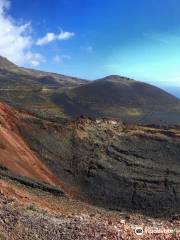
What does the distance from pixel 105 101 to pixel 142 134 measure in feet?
251

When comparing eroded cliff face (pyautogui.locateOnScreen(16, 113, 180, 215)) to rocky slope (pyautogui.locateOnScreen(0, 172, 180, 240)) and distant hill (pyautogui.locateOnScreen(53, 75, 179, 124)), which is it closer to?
rocky slope (pyautogui.locateOnScreen(0, 172, 180, 240))

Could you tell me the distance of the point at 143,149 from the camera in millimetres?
48156

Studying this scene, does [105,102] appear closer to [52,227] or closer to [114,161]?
[114,161]

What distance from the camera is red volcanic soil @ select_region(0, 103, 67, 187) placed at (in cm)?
3625

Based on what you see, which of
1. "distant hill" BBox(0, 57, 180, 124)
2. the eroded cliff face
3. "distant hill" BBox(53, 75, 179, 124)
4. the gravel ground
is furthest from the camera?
"distant hill" BBox(53, 75, 179, 124)

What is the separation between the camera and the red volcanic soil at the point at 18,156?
119ft

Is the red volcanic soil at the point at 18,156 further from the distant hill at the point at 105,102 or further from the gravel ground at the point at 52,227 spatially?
the distant hill at the point at 105,102

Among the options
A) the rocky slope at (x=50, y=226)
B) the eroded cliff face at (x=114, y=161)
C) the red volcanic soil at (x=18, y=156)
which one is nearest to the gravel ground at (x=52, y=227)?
the rocky slope at (x=50, y=226)

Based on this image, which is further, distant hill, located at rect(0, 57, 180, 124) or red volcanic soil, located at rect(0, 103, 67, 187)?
distant hill, located at rect(0, 57, 180, 124)

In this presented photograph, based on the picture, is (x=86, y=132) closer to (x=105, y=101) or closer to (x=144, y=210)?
(x=144, y=210)

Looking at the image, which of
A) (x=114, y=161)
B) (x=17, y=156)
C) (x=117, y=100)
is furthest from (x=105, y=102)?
(x=17, y=156)

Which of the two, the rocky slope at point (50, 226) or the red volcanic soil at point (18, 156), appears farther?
the red volcanic soil at point (18, 156)

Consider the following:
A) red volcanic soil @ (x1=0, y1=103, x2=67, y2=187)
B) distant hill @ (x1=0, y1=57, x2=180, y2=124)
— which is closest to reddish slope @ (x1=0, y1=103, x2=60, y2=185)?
red volcanic soil @ (x1=0, y1=103, x2=67, y2=187)

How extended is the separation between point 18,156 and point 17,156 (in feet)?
0.46
